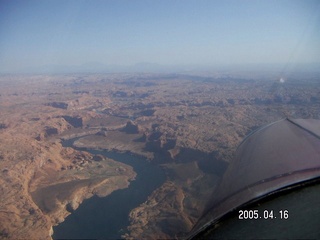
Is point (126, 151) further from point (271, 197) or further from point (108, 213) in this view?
point (271, 197)

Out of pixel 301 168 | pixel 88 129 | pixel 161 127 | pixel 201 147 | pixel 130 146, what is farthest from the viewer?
pixel 88 129

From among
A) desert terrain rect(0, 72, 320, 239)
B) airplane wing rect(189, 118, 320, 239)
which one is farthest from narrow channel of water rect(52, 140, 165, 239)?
airplane wing rect(189, 118, 320, 239)

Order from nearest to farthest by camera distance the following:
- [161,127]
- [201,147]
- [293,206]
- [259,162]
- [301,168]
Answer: [293,206] → [301,168] → [259,162] → [201,147] → [161,127]

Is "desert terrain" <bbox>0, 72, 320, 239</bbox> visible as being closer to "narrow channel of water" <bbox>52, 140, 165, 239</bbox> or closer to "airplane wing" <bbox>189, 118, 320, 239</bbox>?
"narrow channel of water" <bbox>52, 140, 165, 239</bbox>

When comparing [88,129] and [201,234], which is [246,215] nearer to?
[201,234]

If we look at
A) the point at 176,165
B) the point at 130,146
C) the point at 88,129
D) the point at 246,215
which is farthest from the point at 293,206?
the point at 88,129

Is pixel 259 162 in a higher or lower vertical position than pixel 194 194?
higher

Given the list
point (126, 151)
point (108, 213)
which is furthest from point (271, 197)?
point (126, 151)
